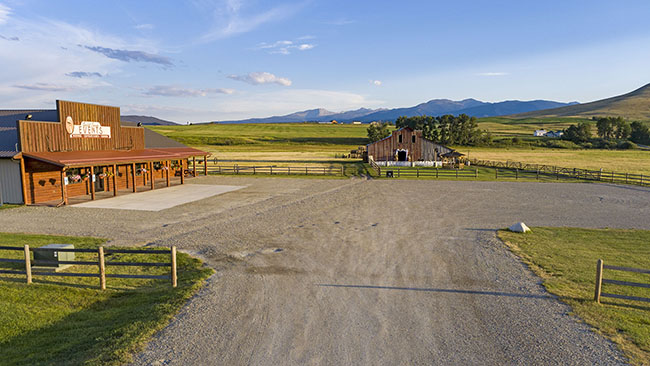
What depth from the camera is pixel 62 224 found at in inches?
747

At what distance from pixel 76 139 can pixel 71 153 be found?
5.11 ft

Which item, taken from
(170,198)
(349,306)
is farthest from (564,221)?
(170,198)

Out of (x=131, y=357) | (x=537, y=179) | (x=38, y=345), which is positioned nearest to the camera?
(x=131, y=357)

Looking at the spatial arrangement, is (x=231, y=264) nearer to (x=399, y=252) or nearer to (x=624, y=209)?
(x=399, y=252)

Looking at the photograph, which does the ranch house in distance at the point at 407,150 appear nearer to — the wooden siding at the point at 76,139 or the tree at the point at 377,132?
the wooden siding at the point at 76,139

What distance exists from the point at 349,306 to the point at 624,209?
882 inches

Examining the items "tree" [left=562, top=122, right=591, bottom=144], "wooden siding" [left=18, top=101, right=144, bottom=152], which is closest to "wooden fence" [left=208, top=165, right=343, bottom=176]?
"wooden siding" [left=18, top=101, right=144, bottom=152]

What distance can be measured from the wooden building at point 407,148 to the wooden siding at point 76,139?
34.3m

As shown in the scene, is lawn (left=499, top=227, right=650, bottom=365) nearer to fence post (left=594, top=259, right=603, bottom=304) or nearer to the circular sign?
fence post (left=594, top=259, right=603, bottom=304)

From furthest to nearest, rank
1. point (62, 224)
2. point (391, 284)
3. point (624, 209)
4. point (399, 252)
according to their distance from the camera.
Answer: point (624, 209), point (62, 224), point (399, 252), point (391, 284)

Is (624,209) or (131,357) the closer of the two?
(131,357)

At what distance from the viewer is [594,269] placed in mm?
12078

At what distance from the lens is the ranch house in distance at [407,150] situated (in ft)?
191

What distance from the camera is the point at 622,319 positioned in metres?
8.54
